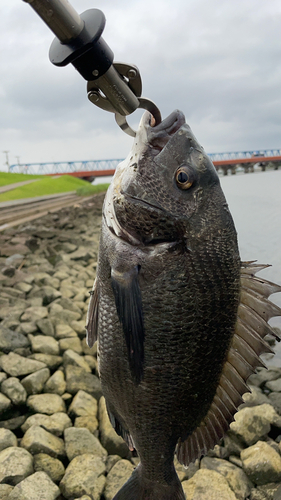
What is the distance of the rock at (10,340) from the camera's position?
412cm

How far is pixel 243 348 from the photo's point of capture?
1883 mm

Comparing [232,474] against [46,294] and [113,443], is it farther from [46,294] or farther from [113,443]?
[46,294]

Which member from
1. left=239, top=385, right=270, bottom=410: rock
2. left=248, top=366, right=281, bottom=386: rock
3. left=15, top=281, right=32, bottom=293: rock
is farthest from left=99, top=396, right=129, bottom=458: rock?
left=15, top=281, right=32, bottom=293: rock

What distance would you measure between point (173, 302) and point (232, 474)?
2.03 meters

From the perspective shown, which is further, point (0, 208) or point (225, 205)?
point (0, 208)

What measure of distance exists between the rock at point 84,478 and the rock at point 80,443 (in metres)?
0.09

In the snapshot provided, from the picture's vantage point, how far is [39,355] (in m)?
4.17

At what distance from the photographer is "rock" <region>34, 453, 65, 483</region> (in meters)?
2.84

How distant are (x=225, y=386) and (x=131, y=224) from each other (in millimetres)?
946

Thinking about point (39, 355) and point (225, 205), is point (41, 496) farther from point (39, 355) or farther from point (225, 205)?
point (225, 205)

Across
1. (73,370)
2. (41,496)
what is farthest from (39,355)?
(41,496)

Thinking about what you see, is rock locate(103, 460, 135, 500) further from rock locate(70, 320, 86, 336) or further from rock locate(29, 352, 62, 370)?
rock locate(70, 320, 86, 336)

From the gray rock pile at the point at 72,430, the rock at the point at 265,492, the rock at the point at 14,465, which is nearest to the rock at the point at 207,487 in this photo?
the gray rock pile at the point at 72,430

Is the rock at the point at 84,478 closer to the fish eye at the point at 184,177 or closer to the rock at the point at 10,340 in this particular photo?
the rock at the point at 10,340
